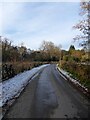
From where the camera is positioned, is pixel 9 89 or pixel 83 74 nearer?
pixel 9 89

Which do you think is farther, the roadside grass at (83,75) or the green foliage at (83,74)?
the green foliage at (83,74)

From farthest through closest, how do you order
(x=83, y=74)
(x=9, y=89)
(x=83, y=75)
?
1. (x=83, y=74)
2. (x=83, y=75)
3. (x=9, y=89)

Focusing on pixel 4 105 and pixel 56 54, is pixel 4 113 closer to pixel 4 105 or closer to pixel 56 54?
pixel 4 105

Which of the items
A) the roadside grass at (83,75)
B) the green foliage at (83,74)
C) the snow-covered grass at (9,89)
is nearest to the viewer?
the snow-covered grass at (9,89)

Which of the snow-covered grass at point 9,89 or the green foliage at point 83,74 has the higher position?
the green foliage at point 83,74

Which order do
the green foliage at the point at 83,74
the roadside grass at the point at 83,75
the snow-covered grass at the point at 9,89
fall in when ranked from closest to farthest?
the snow-covered grass at the point at 9,89 → the roadside grass at the point at 83,75 → the green foliage at the point at 83,74

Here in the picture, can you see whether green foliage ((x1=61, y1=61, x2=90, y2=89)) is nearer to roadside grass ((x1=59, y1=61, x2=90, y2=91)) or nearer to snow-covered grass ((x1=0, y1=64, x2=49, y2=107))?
roadside grass ((x1=59, y1=61, x2=90, y2=91))

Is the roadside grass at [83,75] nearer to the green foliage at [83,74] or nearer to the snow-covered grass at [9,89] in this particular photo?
the green foliage at [83,74]

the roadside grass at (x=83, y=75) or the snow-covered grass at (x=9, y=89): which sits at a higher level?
the roadside grass at (x=83, y=75)

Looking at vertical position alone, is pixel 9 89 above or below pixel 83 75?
below

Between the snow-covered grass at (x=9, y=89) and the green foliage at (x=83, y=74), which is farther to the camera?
the green foliage at (x=83, y=74)

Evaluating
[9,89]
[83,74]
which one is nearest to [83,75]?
[83,74]

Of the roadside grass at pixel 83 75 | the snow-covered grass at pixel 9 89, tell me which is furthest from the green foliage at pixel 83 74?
the snow-covered grass at pixel 9 89

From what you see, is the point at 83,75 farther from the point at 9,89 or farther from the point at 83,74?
the point at 9,89
